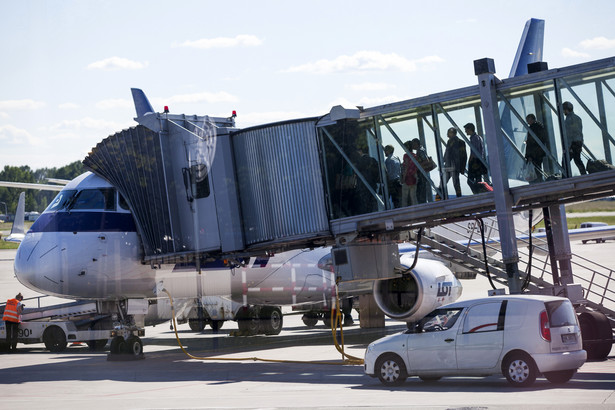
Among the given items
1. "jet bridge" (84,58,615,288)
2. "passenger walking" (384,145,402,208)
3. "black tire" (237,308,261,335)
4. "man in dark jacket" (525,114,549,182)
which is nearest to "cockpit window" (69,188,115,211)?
"jet bridge" (84,58,615,288)

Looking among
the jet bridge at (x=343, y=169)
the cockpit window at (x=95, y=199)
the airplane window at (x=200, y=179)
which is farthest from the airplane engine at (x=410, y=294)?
the cockpit window at (x=95, y=199)

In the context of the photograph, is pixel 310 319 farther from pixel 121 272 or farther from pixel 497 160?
pixel 497 160

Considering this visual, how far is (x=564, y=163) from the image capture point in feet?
49.4

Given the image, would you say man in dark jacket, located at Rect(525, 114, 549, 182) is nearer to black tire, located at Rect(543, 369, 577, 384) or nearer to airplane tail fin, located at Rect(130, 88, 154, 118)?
black tire, located at Rect(543, 369, 577, 384)

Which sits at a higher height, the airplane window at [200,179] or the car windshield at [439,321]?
the airplane window at [200,179]

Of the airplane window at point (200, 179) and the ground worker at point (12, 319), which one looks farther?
the ground worker at point (12, 319)

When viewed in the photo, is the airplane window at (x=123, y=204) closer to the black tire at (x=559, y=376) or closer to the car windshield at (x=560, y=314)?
the car windshield at (x=560, y=314)

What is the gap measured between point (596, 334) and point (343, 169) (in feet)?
21.5

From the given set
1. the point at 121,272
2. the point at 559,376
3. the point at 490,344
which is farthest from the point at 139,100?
the point at 559,376

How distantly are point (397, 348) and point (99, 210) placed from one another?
938 cm

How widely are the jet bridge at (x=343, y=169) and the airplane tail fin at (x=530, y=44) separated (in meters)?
11.6

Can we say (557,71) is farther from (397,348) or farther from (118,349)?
(118,349)

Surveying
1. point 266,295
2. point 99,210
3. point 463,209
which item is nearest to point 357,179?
point 463,209

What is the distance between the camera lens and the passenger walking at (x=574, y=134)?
14.9 meters
